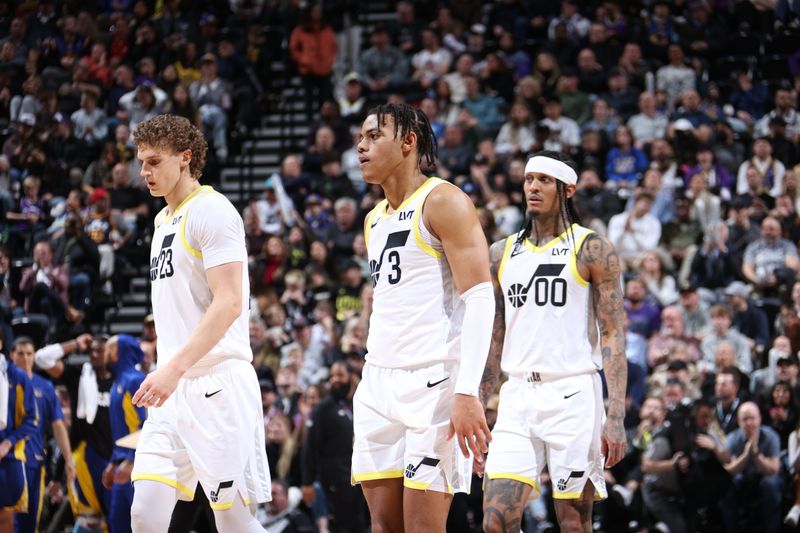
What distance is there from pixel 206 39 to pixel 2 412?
10.4m

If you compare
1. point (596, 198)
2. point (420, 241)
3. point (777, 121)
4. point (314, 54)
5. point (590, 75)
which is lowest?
point (420, 241)

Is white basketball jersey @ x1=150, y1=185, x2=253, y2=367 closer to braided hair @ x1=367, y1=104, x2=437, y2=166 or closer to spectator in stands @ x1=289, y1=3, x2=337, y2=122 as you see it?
braided hair @ x1=367, y1=104, x2=437, y2=166

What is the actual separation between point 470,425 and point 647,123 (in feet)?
37.6

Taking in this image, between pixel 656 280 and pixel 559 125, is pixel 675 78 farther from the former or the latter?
pixel 656 280

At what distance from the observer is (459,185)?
14359mm

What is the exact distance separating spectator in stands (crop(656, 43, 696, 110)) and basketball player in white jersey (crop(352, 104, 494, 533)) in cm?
1145

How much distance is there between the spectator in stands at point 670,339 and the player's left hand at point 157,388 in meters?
7.85

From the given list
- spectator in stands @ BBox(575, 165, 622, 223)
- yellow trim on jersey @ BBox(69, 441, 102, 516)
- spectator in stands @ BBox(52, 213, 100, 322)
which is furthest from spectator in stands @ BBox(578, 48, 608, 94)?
yellow trim on jersey @ BBox(69, 441, 102, 516)

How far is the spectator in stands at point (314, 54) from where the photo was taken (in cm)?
1772

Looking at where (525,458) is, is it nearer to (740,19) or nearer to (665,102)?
(665,102)

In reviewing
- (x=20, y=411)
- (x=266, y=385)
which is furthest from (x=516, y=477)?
(x=266, y=385)

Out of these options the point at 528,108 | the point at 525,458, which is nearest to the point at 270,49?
the point at 528,108

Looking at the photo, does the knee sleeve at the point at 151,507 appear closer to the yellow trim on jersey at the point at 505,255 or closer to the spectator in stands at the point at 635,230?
the yellow trim on jersey at the point at 505,255

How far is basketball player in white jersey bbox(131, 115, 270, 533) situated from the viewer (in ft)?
16.6
